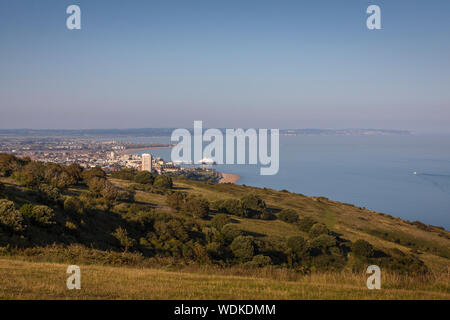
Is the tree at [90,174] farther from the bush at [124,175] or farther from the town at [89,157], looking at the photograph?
the town at [89,157]

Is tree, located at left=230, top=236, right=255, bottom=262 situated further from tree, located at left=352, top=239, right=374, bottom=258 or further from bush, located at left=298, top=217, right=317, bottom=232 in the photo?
bush, located at left=298, top=217, right=317, bottom=232

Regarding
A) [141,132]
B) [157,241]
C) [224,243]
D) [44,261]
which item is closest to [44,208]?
[44,261]

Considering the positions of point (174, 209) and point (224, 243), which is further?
point (174, 209)

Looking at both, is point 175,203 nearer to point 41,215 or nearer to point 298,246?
point 298,246

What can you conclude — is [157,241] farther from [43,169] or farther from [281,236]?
[43,169]

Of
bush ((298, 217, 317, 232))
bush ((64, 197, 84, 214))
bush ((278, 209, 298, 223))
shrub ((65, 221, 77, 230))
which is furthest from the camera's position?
bush ((278, 209, 298, 223))

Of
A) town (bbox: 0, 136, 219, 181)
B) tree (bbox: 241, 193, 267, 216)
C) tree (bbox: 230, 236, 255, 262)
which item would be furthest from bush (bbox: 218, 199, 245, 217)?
town (bbox: 0, 136, 219, 181)
